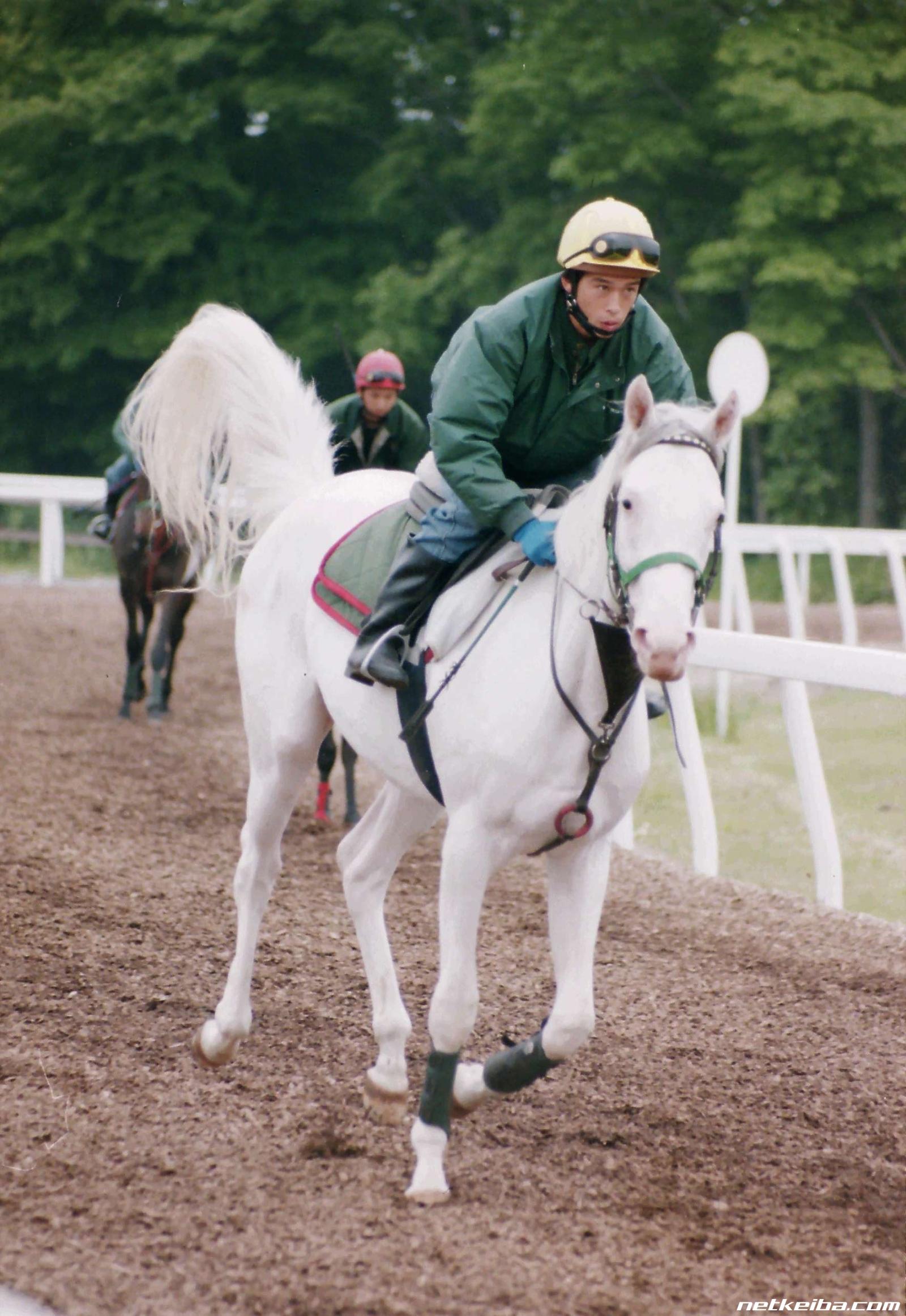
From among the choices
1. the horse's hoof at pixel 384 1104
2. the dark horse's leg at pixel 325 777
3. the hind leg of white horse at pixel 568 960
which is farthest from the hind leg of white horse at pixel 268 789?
the dark horse's leg at pixel 325 777

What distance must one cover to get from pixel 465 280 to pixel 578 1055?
24.4 meters

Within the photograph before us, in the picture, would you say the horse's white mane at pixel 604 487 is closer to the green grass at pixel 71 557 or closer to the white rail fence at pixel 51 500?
the white rail fence at pixel 51 500

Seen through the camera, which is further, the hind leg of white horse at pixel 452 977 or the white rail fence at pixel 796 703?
the white rail fence at pixel 796 703

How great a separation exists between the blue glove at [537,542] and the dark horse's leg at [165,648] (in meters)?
7.24

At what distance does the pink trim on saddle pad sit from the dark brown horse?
20.4ft

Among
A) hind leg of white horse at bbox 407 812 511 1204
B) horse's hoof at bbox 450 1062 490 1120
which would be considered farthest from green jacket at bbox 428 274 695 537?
horse's hoof at bbox 450 1062 490 1120

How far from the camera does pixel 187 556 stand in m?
11.4

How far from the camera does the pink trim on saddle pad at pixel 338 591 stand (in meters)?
4.50

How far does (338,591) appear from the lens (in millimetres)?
4617

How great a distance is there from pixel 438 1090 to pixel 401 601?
1287mm

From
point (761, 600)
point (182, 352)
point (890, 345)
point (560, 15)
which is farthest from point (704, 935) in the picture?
point (560, 15)

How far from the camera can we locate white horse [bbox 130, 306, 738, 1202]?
3.41 metres

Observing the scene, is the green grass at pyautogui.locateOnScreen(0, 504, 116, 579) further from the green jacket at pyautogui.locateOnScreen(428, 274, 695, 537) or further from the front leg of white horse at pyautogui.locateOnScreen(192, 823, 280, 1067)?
the green jacket at pyautogui.locateOnScreen(428, 274, 695, 537)

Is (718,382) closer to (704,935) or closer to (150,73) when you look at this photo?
(704,935)
